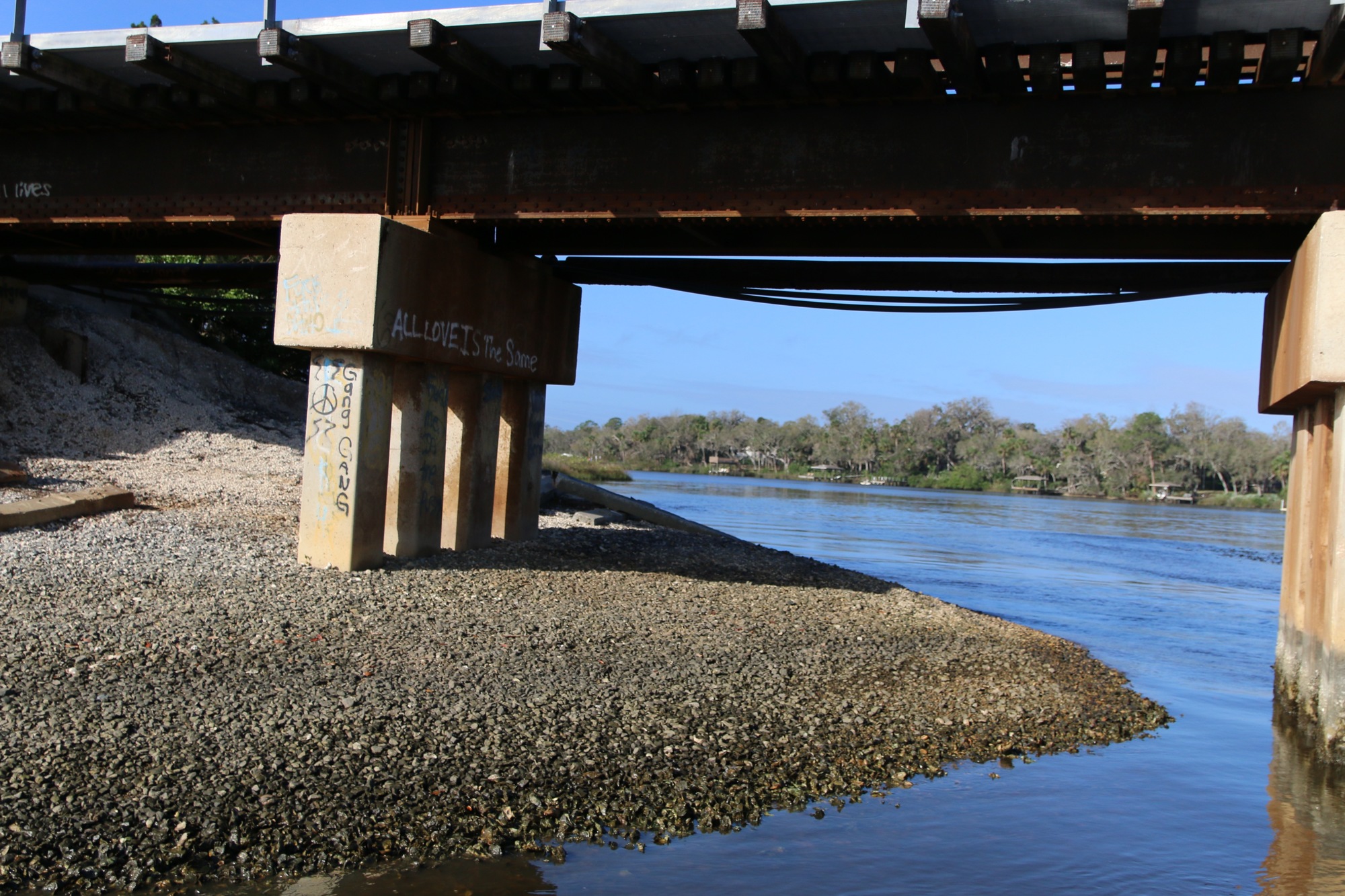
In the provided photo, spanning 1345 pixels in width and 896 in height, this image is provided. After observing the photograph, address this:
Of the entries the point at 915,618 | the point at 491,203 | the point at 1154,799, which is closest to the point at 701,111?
the point at 491,203

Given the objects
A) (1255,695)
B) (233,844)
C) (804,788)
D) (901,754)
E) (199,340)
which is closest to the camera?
(233,844)

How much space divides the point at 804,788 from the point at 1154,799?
111 inches

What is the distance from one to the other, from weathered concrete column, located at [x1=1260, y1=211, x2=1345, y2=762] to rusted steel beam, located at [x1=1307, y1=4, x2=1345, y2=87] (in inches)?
53.2

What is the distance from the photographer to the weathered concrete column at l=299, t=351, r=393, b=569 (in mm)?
11086

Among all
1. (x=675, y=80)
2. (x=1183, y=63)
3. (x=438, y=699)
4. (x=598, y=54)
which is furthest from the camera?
(x=675, y=80)

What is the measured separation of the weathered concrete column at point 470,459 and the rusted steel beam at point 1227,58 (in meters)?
8.73

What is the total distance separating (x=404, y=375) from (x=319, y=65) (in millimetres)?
3394

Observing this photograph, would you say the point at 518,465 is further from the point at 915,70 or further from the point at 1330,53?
the point at 1330,53

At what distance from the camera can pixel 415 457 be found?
12.2m

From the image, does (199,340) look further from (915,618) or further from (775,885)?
(775,885)

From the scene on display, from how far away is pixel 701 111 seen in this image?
11.3m

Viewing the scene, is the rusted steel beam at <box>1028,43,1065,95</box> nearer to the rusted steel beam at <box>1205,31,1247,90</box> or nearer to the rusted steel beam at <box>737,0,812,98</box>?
the rusted steel beam at <box>1205,31,1247,90</box>

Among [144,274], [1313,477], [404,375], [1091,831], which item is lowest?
[1091,831]

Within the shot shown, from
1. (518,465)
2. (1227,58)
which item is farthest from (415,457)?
(1227,58)
